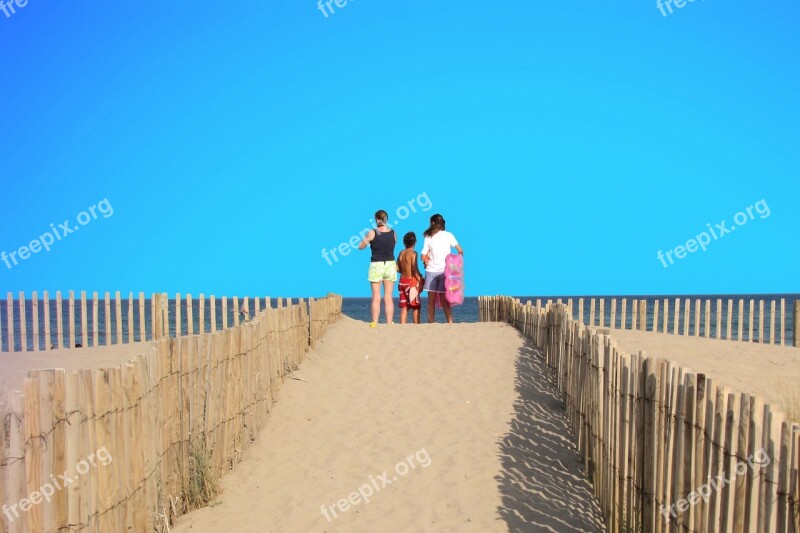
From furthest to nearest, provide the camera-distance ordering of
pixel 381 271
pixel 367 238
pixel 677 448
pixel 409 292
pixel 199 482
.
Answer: pixel 409 292
pixel 381 271
pixel 367 238
pixel 199 482
pixel 677 448

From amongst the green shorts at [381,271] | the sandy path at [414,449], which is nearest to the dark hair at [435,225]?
the green shorts at [381,271]

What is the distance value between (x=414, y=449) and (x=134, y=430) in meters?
3.46

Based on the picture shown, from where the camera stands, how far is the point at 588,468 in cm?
699

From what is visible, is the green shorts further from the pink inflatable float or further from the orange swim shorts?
the orange swim shorts

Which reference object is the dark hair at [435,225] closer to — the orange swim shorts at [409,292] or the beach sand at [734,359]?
the orange swim shorts at [409,292]

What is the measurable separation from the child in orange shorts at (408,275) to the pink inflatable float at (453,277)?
0.99 meters

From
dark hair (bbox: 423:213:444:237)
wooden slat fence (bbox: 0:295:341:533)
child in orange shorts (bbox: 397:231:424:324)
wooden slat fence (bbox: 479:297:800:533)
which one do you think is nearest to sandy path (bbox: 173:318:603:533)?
wooden slat fence (bbox: 0:295:341:533)

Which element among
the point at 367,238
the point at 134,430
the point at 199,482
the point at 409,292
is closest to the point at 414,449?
the point at 199,482

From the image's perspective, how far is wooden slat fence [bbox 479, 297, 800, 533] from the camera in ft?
10.8

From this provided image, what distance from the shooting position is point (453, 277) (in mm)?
13297

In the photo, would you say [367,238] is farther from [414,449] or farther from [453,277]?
[414,449]

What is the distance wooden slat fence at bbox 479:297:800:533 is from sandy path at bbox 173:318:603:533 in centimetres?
55

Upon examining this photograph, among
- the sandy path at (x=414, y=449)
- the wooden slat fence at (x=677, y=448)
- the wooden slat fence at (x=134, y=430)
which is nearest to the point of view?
the wooden slat fence at (x=677, y=448)

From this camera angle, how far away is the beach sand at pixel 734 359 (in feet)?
36.3
